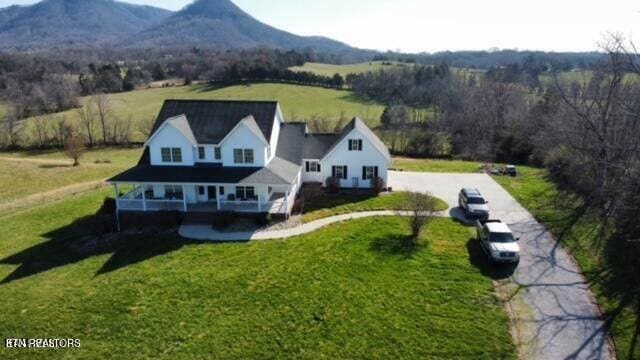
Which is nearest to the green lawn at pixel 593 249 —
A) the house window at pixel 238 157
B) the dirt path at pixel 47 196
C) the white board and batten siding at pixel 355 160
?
the white board and batten siding at pixel 355 160

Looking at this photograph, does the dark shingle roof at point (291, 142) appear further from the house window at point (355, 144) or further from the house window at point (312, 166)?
the house window at point (355, 144)

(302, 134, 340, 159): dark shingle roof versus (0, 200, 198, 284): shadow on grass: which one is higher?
(302, 134, 340, 159): dark shingle roof

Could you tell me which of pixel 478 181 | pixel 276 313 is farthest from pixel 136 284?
pixel 478 181

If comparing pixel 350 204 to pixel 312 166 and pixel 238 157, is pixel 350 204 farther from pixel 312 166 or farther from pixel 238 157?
pixel 238 157

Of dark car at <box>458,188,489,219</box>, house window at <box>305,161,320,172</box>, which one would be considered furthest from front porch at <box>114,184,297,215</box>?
dark car at <box>458,188,489,219</box>

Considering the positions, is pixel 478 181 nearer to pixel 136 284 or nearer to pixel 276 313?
pixel 276 313

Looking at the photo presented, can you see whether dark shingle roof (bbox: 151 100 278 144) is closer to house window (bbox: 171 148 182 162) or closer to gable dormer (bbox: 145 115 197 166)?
gable dormer (bbox: 145 115 197 166)
